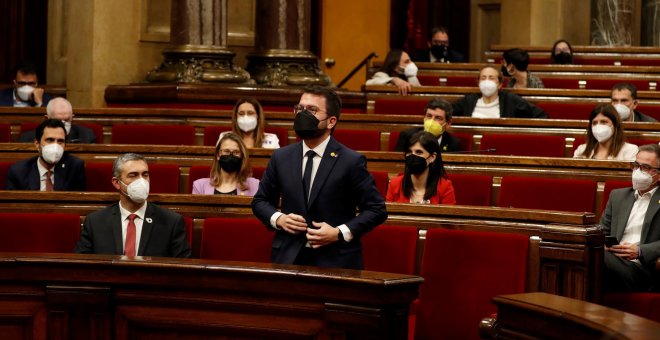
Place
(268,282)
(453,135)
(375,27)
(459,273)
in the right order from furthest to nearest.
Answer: (375,27) < (453,135) < (459,273) < (268,282)

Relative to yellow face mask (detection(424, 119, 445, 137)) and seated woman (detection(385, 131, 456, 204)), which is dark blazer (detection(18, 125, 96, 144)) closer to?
yellow face mask (detection(424, 119, 445, 137))

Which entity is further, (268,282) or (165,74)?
(165,74)

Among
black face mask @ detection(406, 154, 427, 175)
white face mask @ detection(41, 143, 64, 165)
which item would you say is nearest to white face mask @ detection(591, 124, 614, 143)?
black face mask @ detection(406, 154, 427, 175)

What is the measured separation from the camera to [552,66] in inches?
394

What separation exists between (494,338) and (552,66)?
7261 mm

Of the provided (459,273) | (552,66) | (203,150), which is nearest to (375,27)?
(552,66)

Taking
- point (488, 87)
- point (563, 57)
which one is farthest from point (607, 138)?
point (563, 57)

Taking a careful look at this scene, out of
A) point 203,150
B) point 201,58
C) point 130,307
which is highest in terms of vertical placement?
point 201,58

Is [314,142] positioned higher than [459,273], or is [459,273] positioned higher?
[314,142]

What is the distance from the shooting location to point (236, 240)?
183 inches

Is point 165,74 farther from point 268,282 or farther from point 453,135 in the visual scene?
point 268,282

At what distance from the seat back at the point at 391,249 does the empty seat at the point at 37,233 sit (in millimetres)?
1202

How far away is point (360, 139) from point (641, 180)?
233 centimetres

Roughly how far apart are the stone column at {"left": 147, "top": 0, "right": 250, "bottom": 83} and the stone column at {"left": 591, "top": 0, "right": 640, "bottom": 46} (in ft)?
19.9
